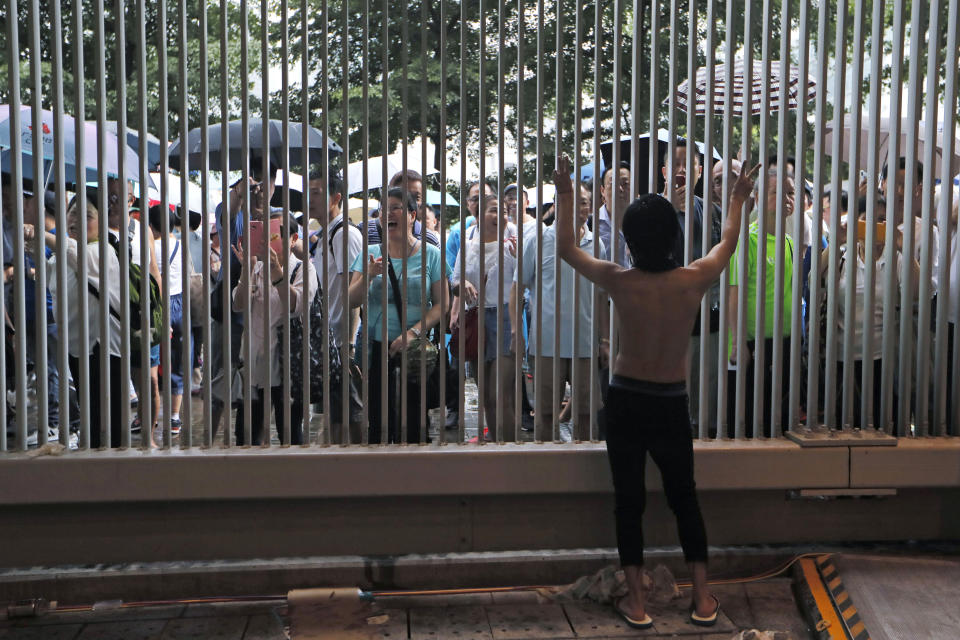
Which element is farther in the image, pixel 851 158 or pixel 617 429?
pixel 851 158

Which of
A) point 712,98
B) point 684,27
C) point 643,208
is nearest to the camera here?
point 643,208

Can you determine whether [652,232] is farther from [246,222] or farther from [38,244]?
[38,244]

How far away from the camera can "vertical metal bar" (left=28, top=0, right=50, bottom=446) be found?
4648 mm

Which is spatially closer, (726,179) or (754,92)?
(726,179)

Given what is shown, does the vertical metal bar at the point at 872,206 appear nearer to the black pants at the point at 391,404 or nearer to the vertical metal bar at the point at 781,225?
the vertical metal bar at the point at 781,225

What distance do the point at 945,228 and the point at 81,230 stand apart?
4171 millimetres

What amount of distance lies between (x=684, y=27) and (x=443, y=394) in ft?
28.0

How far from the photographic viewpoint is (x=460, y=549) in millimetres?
5035

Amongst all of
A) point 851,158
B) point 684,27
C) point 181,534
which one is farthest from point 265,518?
point 684,27

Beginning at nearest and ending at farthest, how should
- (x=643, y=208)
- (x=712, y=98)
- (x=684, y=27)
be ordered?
(x=643, y=208), (x=712, y=98), (x=684, y=27)

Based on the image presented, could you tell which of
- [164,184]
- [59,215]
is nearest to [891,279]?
[164,184]

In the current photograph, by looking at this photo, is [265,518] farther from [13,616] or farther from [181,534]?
[13,616]

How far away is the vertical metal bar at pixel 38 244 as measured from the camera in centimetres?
465

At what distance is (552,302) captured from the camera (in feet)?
17.9
